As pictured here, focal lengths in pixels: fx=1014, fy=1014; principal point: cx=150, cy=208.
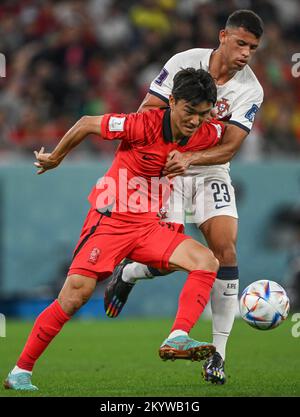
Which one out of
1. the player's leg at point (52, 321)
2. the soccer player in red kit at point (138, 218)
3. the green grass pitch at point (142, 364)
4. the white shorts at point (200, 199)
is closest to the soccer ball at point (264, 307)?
the green grass pitch at point (142, 364)

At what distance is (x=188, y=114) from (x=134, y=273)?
2.08 metres

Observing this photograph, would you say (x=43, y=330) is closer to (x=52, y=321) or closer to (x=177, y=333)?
(x=52, y=321)

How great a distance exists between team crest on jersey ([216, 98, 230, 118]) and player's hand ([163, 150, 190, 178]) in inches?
38.2

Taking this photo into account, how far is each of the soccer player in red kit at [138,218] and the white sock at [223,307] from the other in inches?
29.7

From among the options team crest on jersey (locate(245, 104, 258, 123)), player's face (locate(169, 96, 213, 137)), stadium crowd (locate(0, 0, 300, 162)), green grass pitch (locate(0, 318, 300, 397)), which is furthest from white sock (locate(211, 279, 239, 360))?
stadium crowd (locate(0, 0, 300, 162))

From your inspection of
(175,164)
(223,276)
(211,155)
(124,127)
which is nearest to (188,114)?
(175,164)

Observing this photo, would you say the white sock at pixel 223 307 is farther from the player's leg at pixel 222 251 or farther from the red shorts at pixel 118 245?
the red shorts at pixel 118 245

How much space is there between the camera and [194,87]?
637 cm

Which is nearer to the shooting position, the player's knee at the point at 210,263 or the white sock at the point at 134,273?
the player's knee at the point at 210,263

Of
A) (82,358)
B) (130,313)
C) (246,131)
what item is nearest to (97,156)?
(130,313)

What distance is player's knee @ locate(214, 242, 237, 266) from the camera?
738 cm

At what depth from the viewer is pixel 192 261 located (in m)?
6.42

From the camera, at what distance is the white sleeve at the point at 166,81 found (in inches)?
291
